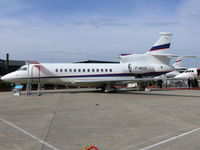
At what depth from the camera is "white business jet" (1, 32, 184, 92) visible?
67.4 ft

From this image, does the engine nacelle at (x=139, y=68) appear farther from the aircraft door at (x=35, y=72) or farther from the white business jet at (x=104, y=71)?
the aircraft door at (x=35, y=72)

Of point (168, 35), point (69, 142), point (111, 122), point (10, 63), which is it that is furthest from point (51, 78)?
point (10, 63)

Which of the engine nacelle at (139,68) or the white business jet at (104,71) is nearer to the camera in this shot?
the white business jet at (104,71)

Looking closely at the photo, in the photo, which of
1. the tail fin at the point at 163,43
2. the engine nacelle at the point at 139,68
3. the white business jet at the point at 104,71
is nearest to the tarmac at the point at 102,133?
the white business jet at the point at 104,71

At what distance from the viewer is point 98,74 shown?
21984 mm

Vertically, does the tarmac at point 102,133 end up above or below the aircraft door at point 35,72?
below

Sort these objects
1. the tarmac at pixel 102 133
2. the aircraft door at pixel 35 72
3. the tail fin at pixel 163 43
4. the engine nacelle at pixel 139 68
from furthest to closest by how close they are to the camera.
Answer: the tail fin at pixel 163 43 < the engine nacelle at pixel 139 68 < the aircraft door at pixel 35 72 < the tarmac at pixel 102 133

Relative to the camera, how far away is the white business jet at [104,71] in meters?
20.5

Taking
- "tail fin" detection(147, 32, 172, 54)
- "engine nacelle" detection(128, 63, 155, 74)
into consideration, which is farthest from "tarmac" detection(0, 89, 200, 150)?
"tail fin" detection(147, 32, 172, 54)

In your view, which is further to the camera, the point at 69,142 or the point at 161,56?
the point at 161,56

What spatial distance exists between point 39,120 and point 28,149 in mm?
3113

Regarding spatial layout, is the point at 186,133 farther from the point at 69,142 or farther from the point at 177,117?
the point at 69,142

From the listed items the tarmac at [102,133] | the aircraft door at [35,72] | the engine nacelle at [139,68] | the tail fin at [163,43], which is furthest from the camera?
the tail fin at [163,43]

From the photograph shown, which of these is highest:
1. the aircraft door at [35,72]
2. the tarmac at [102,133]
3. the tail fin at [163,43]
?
the tail fin at [163,43]
